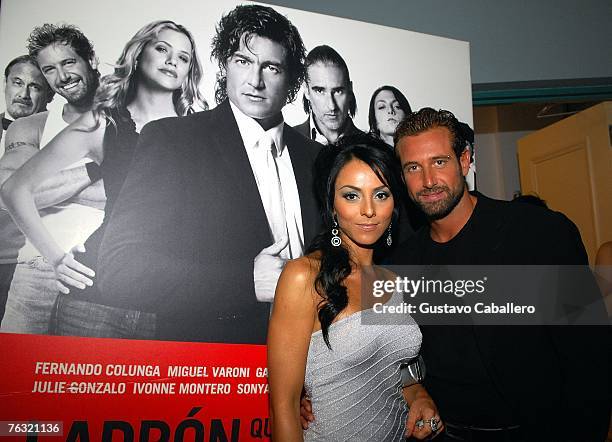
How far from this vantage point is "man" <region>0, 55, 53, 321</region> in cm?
188

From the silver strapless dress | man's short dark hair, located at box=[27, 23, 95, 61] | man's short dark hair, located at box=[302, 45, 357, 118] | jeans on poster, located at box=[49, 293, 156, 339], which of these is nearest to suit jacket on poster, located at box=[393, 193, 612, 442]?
the silver strapless dress

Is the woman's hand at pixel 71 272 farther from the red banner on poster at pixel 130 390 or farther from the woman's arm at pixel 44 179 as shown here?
the red banner on poster at pixel 130 390

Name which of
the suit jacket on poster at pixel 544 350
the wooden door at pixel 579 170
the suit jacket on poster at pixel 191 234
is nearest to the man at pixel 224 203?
the suit jacket on poster at pixel 191 234

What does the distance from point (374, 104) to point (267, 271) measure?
3.83ft

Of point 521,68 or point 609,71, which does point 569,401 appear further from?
point 609,71

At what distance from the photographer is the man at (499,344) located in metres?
1.81

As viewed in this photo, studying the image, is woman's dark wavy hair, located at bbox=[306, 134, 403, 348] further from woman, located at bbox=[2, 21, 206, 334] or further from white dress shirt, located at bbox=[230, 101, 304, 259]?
woman, located at bbox=[2, 21, 206, 334]

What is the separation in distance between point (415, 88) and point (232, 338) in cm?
178

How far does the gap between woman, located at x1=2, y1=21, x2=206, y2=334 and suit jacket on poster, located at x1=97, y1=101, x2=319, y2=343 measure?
0.05 m

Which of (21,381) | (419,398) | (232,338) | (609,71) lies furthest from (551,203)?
(21,381)

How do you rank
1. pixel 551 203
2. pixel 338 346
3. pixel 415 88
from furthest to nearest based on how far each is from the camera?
pixel 551 203
pixel 415 88
pixel 338 346

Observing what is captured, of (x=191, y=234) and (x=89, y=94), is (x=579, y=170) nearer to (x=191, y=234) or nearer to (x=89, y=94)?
(x=191, y=234)

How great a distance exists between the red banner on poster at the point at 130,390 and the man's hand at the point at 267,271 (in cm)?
25

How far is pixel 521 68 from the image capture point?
10.4 ft
